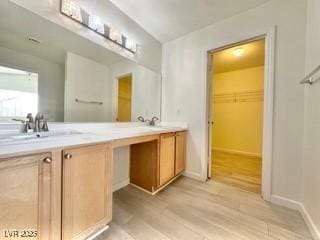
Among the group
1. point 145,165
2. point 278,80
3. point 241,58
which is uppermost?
point 241,58

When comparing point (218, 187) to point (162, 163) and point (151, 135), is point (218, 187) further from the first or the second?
point (151, 135)

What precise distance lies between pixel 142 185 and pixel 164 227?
0.78 metres

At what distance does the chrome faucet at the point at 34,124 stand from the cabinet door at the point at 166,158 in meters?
1.18

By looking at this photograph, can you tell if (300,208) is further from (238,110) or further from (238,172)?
(238,110)

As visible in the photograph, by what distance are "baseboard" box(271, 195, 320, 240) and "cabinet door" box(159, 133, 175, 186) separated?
1181 millimetres

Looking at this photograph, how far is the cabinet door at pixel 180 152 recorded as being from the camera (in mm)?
2387

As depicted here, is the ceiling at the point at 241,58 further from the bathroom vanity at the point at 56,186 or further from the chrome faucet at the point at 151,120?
the bathroom vanity at the point at 56,186

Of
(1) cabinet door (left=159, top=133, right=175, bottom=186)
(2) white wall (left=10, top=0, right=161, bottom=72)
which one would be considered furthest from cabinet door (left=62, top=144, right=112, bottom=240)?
(2) white wall (left=10, top=0, right=161, bottom=72)

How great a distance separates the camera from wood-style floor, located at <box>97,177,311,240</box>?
1.33 meters

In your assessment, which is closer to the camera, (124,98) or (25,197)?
(25,197)

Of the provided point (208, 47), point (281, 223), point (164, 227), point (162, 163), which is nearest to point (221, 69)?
point (208, 47)

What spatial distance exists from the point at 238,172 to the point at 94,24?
3.00 meters

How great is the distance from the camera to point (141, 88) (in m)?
2.53

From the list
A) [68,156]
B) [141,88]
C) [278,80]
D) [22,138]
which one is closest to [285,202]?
[278,80]
